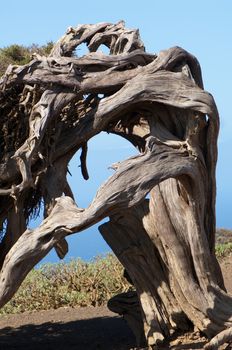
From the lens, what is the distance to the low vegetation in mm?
14570

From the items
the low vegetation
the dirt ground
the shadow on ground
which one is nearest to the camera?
the dirt ground

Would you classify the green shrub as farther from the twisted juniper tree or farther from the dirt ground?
the twisted juniper tree

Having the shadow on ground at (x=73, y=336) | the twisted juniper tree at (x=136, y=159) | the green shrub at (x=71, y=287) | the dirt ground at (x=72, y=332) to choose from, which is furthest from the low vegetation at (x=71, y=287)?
the twisted juniper tree at (x=136, y=159)

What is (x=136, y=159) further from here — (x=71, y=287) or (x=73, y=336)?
(x=71, y=287)

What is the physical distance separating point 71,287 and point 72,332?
2695 millimetres

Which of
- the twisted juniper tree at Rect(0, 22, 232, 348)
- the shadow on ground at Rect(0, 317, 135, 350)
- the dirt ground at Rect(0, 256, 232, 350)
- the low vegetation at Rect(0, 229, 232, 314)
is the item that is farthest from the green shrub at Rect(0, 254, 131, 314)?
the twisted juniper tree at Rect(0, 22, 232, 348)

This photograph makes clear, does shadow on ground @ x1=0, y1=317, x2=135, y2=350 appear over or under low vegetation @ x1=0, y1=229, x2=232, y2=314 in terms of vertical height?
under

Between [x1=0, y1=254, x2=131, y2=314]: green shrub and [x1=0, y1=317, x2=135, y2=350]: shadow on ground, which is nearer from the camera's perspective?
[x1=0, y1=317, x2=135, y2=350]: shadow on ground

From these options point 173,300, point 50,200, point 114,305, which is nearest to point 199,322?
point 173,300

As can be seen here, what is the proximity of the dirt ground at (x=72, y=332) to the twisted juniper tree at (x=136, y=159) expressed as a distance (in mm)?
612

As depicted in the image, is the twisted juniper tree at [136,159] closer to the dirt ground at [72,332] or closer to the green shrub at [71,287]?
the dirt ground at [72,332]

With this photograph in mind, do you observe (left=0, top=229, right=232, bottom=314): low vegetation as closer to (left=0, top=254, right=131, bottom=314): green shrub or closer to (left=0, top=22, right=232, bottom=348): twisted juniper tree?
(left=0, top=254, right=131, bottom=314): green shrub

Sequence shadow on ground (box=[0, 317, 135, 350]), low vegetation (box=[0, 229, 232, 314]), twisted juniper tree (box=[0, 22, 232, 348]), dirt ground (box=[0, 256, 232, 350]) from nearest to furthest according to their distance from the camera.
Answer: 1. twisted juniper tree (box=[0, 22, 232, 348])
2. dirt ground (box=[0, 256, 232, 350])
3. shadow on ground (box=[0, 317, 135, 350])
4. low vegetation (box=[0, 229, 232, 314])

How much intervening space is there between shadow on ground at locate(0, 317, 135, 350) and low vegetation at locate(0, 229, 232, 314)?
4.43ft
